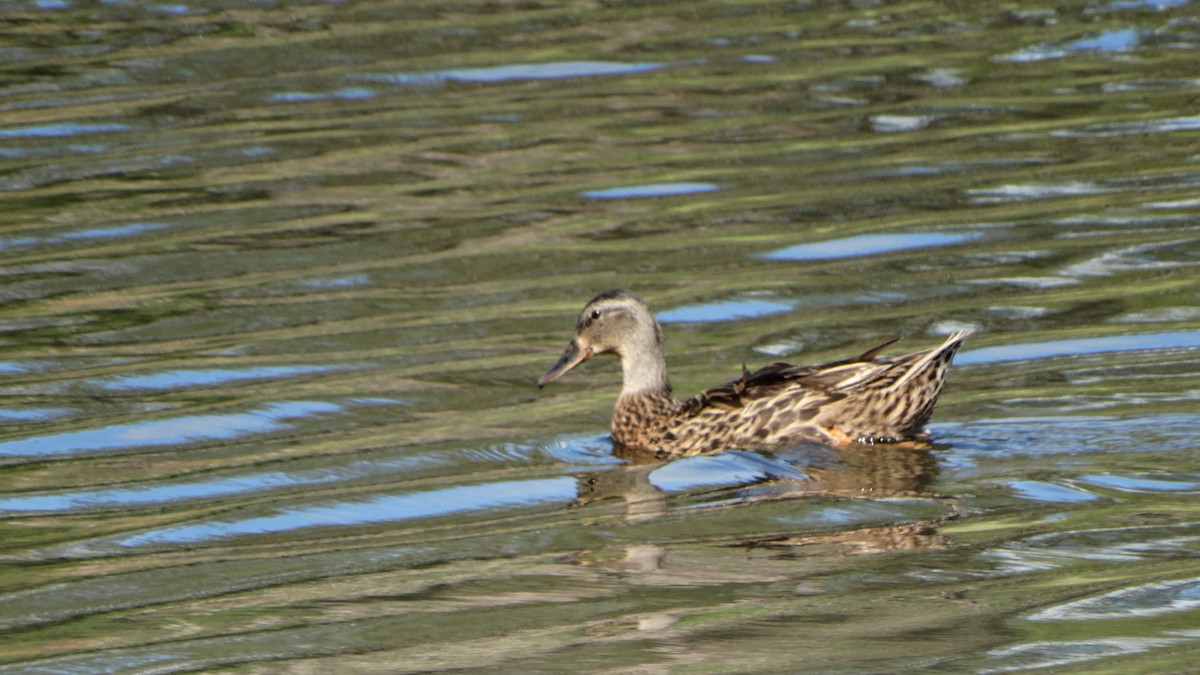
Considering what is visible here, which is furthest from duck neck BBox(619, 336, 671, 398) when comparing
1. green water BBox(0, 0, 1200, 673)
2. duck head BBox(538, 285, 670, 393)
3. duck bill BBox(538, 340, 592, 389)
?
green water BBox(0, 0, 1200, 673)

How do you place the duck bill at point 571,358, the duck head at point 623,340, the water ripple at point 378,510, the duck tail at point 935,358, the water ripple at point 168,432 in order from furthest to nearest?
the duck bill at point 571,358
the duck head at point 623,340
the water ripple at point 168,432
the duck tail at point 935,358
the water ripple at point 378,510

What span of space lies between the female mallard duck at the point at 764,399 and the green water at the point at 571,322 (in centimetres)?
24

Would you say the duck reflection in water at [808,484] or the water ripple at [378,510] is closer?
the duck reflection in water at [808,484]

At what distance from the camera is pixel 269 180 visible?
1417 centimetres

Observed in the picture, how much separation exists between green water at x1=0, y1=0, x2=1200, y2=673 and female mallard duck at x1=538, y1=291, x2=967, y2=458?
24 centimetres

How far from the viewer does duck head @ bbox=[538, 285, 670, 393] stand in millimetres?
10336

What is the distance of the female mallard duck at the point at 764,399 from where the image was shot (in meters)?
9.44

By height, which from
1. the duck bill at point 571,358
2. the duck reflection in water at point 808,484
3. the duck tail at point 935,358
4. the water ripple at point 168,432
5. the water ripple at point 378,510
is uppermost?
the duck tail at point 935,358

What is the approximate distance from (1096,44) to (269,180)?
6777mm

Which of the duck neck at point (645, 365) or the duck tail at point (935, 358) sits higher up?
the duck tail at point (935, 358)

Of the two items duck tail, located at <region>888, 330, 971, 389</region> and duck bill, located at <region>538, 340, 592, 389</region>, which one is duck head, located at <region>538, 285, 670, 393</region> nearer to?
duck bill, located at <region>538, 340, 592, 389</region>

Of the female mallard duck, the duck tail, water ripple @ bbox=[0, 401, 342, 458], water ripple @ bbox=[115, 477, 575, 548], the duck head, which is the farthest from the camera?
the duck head

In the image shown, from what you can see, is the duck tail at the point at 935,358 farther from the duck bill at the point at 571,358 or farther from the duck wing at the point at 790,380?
the duck bill at the point at 571,358

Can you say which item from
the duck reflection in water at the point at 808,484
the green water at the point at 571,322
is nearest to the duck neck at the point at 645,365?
the green water at the point at 571,322
